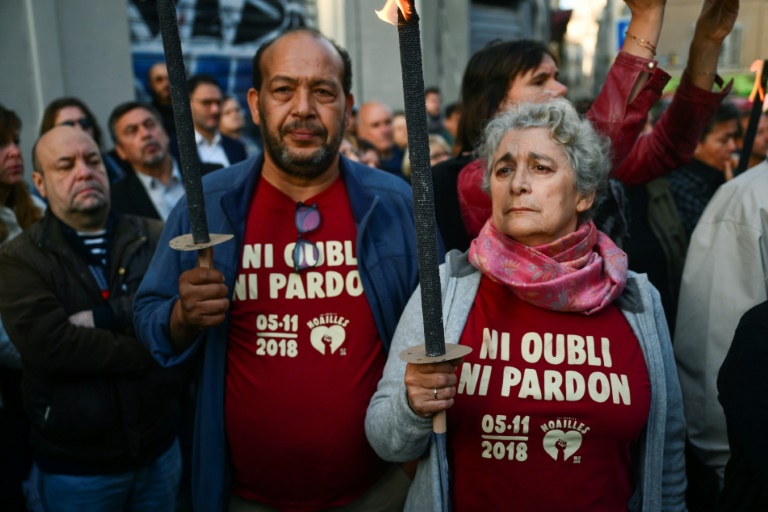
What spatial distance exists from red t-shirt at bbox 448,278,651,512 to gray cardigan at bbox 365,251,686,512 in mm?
48

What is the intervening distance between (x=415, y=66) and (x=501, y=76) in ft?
5.08

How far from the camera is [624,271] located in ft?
6.66

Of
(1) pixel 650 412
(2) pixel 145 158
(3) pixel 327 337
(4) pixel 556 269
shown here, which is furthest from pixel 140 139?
(1) pixel 650 412

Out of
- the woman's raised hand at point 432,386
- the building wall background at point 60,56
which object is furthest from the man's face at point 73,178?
the building wall background at point 60,56

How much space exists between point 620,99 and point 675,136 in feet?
1.67

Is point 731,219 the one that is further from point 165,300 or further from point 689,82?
point 165,300

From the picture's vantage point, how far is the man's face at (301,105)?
229 centimetres

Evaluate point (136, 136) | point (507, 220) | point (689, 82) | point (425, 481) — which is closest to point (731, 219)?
point (689, 82)

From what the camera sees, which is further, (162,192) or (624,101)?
(162,192)

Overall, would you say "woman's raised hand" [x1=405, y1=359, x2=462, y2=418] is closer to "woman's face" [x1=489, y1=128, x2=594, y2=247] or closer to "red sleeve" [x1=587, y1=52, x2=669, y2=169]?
"woman's face" [x1=489, y1=128, x2=594, y2=247]

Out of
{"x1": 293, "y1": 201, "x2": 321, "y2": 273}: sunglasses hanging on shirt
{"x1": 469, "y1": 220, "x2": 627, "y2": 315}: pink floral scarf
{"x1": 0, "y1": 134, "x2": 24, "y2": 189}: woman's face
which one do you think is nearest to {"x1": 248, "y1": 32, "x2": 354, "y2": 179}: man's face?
{"x1": 293, "y1": 201, "x2": 321, "y2": 273}: sunglasses hanging on shirt

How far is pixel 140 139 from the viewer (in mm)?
4586

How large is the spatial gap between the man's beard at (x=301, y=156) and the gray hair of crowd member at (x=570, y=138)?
487 mm

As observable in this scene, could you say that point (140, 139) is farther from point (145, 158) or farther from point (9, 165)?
point (9, 165)
